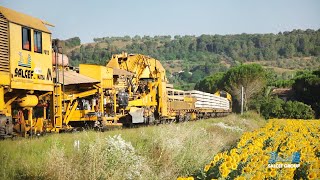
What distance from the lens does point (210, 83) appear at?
83.4m

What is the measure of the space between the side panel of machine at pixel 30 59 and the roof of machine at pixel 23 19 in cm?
14

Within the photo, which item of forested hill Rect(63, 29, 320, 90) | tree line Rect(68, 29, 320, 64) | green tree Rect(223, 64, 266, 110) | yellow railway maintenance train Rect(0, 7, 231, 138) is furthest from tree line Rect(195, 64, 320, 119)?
tree line Rect(68, 29, 320, 64)

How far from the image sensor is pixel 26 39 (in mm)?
12445

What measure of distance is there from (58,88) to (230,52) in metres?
170

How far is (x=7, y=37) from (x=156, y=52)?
163 m

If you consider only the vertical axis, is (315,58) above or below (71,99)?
above

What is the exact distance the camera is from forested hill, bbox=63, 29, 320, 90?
145 m

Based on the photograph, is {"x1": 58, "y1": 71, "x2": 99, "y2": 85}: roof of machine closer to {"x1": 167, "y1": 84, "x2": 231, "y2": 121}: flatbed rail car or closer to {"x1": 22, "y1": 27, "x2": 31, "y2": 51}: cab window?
{"x1": 22, "y1": 27, "x2": 31, "y2": 51}: cab window

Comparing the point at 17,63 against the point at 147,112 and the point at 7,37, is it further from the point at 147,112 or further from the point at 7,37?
the point at 147,112

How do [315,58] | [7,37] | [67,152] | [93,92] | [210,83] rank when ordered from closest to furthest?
[67,152] < [7,37] < [93,92] < [210,83] < [315,58]

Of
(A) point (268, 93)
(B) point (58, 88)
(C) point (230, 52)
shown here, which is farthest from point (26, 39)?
(C) point (230, 52)

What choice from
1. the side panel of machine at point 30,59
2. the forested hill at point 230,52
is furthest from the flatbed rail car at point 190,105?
the forested hill at point 230,52

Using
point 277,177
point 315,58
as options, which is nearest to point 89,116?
point 277,177

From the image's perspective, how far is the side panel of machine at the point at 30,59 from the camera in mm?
11688
